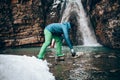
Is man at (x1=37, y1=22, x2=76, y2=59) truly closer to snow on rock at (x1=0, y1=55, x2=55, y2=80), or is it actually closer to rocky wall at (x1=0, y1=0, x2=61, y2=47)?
snow on rock at (x1=0, y1=55, x2=55, y2=80)

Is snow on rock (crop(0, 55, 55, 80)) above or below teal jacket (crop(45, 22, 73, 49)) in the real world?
below

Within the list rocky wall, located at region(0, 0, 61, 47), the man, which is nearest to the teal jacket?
the man

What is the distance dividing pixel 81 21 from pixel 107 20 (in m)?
5.00

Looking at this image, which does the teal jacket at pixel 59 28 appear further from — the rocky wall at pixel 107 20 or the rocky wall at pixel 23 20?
the rocky wall at pixel 23 20

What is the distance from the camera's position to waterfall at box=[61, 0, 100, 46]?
23.0m

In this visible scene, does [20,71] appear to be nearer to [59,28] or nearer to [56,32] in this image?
[59,28]

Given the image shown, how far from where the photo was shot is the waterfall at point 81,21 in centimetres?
2295

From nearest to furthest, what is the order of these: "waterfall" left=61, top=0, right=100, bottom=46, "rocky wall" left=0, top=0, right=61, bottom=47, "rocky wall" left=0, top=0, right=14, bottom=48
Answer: "waterfall" left=61, top=0, right=100, bottom=46 → "rocky wall" left=0, top=0, right=61, bottom=47 → "rocky wall" left=0, top=0, right=14, bottom=48

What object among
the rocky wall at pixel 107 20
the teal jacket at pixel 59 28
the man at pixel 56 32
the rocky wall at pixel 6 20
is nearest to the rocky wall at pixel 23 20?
the rocky wall at pixel 6 20

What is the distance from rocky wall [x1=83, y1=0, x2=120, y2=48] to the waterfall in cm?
138

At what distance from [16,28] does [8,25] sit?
0.86 metres

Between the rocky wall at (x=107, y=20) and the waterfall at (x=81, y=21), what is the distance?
1.38m

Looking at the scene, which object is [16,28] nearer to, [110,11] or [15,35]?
[15,35]

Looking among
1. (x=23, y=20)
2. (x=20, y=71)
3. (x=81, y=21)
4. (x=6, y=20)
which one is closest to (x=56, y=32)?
(x=20, y=71)
